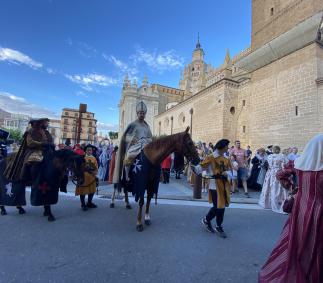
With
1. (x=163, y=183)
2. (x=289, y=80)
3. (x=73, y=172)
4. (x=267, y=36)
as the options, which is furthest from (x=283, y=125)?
(x=73, y=172)

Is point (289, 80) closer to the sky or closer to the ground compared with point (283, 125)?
closer to the sky

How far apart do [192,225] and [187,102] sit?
98.9ft

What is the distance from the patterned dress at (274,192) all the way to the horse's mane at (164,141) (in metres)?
3.97

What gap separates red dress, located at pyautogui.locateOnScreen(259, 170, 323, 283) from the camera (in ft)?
6.37

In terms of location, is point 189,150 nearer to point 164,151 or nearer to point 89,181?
point 164,151

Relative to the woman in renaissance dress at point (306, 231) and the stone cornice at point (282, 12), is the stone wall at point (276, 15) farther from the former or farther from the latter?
the woman in renaissance dress at point (306, 231)

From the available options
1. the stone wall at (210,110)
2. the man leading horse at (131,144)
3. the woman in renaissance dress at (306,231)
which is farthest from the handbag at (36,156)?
the stone wall at (210,110)

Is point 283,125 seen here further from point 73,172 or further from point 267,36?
point 73,172

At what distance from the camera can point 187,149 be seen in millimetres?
4309

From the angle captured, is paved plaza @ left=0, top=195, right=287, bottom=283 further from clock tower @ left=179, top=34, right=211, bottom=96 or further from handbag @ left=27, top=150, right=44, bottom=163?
clock tower @ left=179, top=34, right=211, bottom=96

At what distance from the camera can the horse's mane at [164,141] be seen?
445 centimetres

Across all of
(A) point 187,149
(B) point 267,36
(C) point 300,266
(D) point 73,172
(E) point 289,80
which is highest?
(B) point 267,36

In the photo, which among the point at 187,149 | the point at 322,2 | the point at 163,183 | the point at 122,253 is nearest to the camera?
the point at 122,253

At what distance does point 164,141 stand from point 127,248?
2.01 meters
